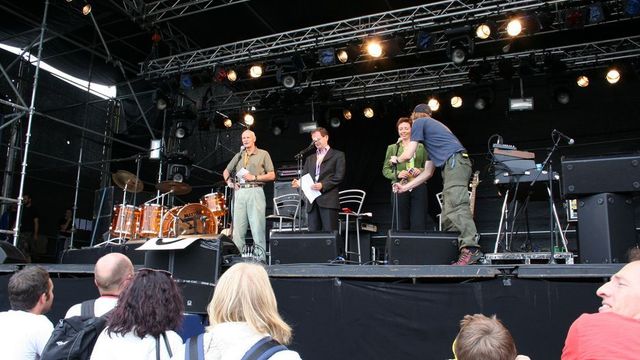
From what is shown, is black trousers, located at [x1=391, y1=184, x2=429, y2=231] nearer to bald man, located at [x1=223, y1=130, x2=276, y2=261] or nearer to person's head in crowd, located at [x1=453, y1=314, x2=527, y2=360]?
bald man, located at [x1=223, y1=130, x2=276, y2=261]

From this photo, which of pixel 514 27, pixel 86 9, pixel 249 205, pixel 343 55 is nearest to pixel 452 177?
pixel 249 205

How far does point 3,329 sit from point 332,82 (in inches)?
388

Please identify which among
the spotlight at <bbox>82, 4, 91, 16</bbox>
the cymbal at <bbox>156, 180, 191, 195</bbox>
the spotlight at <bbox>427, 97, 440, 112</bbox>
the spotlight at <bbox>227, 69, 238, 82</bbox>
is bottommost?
the cymbal at <bbox>156, 180, 191, 195</bbox>

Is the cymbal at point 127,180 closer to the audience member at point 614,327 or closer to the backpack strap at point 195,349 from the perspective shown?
the backpack strap at point 195,349

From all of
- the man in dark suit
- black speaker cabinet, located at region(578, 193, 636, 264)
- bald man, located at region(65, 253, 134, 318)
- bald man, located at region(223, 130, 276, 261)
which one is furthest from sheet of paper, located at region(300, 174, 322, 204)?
bald man, located at region(65, 253, 134, 318)

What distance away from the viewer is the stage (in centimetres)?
404

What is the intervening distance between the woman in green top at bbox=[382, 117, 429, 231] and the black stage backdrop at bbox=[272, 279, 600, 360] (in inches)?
87.8

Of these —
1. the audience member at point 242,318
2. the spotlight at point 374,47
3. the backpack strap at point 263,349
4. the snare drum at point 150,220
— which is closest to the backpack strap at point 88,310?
the audience member at point 242,318

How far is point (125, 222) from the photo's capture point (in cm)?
947

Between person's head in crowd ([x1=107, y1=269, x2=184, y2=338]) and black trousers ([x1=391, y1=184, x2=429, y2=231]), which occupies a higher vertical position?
black trousers ([x1=391, y1=184, x2=429, y2=231])

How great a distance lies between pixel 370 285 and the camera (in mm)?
4586

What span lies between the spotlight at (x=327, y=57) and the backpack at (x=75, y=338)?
7.98m

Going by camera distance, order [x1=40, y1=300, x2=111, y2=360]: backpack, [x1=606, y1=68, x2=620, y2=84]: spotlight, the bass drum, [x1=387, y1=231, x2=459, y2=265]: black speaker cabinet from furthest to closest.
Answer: [x1=606, y1=68, x2=620, y2=84]: spotlight, the bass drum, [x1=387, y1=231, x2=459, y2=265]: black speaker cabinet, [x1=40, y1=300, x2=111, y2=360]: backpack

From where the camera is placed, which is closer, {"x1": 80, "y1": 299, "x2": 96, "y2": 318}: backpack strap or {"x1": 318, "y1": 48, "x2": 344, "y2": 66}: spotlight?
{"x1": 80, "y1": 299, "x2": 96, "y2": 318}: backpack strap
